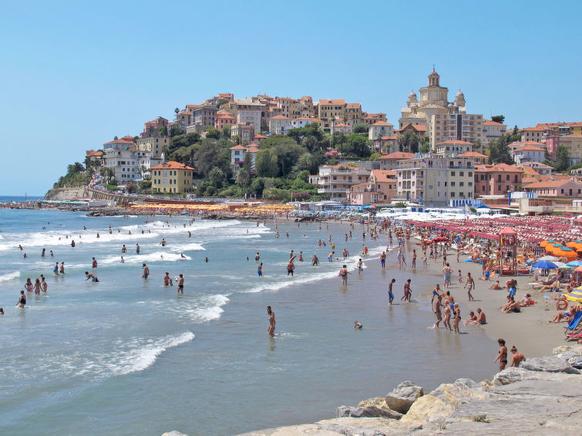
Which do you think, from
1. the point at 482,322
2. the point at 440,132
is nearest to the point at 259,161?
the point at 440,132

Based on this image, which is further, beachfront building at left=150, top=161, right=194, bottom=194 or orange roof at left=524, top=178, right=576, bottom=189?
beachfront building at left=150, top=161, right=194, bottom=194

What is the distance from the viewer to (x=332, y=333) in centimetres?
1677

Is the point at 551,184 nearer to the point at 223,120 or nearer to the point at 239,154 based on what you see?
the point at 239,154

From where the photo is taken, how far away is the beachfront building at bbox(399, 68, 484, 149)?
4327 inches

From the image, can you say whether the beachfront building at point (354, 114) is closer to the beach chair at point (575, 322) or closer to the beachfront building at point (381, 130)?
the beachfront building at point (381, 130)

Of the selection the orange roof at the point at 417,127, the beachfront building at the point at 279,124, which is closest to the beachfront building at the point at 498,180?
the orange roof at the point at 417,127

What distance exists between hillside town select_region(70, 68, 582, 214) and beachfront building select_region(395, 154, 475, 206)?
0.12m

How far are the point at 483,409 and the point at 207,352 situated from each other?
7494 millimetres

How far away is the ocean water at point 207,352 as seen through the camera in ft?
36.7

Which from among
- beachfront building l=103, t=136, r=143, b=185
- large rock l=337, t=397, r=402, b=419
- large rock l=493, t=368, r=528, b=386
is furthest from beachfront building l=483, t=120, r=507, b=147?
large rock l=337, t=397, r=402, b=419

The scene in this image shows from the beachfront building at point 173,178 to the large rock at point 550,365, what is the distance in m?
94.9

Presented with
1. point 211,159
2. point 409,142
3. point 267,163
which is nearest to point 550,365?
point 267,163

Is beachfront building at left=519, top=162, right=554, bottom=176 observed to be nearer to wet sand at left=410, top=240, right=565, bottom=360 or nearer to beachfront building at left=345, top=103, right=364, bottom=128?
beachfront building at left=345, top=103, right=364, bottom=128

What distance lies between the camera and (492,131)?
11838cm
